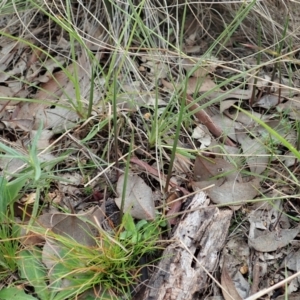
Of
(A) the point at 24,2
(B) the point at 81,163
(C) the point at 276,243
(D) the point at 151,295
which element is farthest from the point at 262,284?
(A) the point at 24,2

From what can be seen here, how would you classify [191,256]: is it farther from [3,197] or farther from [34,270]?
[3,197]

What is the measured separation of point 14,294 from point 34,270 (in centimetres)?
7

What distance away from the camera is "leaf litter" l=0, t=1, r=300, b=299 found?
1343 millimetres

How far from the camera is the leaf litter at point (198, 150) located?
4.41 ft

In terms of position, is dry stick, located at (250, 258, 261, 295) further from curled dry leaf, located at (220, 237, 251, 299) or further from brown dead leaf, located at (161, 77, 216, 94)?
brown dead leaf, located at (161, 77, 216, 94)

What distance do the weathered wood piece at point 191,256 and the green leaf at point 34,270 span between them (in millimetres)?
246

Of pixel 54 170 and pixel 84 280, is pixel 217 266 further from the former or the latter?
pixel 54 170

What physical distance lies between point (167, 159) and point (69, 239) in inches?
15.2

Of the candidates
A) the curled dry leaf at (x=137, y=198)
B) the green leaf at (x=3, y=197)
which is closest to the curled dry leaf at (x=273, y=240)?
the curled dry leaf at (x=137, y=198)

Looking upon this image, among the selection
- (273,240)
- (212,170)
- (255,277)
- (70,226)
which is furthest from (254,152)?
(70,226)

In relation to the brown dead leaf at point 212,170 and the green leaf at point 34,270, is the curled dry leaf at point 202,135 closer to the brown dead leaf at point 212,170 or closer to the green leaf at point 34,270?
the brown dead leaf at point 212,170

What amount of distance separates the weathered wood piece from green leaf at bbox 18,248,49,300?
25cm

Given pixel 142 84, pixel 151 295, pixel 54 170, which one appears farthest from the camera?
pixel 142 84

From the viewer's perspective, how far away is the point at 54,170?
1.47 metres
